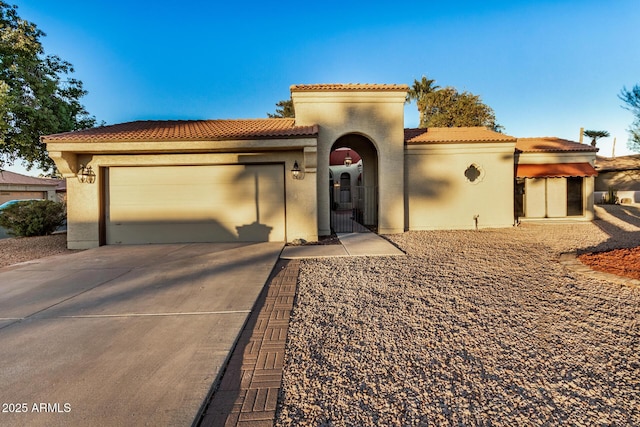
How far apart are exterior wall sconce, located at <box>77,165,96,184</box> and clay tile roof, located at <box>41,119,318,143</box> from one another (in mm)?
1003

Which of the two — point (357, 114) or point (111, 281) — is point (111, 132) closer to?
point (111, 281)

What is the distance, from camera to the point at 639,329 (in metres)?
3.85

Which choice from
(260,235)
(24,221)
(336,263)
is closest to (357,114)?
(260,235)

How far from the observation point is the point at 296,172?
417 inches

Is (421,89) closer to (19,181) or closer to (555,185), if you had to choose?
(555,185)

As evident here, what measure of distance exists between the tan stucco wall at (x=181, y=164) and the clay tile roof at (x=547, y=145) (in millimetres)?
10715

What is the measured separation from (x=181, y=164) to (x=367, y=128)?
23.7 ft

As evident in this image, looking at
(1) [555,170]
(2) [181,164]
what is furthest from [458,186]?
(2) [181,164]

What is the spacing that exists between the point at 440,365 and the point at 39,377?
4.07 m

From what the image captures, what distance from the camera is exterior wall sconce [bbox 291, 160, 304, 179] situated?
1055cm

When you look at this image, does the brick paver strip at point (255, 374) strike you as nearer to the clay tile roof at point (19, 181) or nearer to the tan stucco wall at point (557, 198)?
the tan stucco wall at point (557, 198)

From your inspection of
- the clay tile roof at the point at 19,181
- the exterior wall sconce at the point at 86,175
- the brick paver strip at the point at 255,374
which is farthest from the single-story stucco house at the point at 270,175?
the clay tile roof at the point at 19,181

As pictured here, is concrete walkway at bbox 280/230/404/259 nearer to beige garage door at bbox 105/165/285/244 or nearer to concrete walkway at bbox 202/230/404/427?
beige garage door at bbox 105/165/285/244

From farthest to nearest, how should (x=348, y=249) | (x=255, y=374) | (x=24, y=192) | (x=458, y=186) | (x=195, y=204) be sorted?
(x=24, y=192) < (x=458, y=186) < (x=195, y=204) < (x=348, y=249) < (x=255, y=374)
